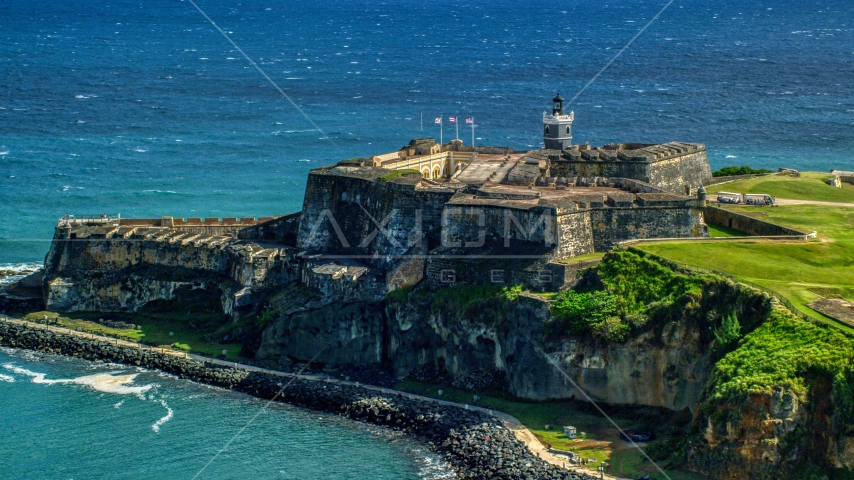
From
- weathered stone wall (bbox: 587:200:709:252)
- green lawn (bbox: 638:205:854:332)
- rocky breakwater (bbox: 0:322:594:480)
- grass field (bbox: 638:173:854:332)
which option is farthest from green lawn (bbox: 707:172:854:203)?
rocky breakwater (bbox: 0:322:594:480)

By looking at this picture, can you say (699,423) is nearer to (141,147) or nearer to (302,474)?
(302,474)

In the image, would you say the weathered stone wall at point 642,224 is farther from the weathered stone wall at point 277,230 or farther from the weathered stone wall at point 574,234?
the weathered stone wall at point 277,230

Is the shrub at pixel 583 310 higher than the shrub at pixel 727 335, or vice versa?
the shrub at pixel 583 310

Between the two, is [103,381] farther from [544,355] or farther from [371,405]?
[544,355]

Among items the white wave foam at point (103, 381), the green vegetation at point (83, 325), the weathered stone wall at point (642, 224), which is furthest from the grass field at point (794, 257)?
the green vegetation at point (83, 325)

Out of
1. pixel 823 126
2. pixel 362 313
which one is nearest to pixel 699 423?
pixel 362 313

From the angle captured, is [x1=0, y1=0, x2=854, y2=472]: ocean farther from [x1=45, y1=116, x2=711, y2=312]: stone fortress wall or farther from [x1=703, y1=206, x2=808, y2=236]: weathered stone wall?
[x1=703, y1=206, x2=808, y2=236]: weathered stone wall
